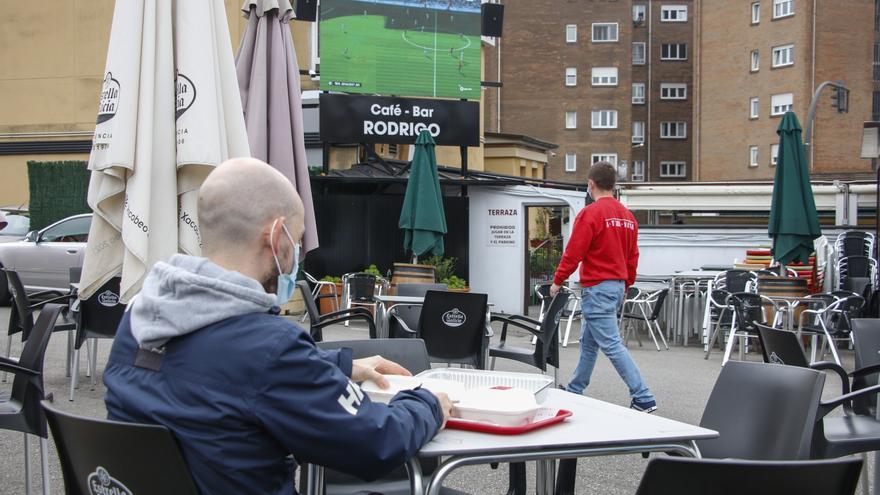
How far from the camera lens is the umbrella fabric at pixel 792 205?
12.2 m

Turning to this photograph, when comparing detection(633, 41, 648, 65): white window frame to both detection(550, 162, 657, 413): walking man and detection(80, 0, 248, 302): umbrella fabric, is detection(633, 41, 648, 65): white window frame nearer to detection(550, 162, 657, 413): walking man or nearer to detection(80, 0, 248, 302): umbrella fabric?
detection(550, 162, 657, 413): walking man

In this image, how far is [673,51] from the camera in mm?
62062

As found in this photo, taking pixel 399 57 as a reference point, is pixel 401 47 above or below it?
above

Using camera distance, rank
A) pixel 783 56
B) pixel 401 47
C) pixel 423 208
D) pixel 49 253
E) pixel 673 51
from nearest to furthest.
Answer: pixel 423 208, pixel 49 253, pixel 401 47, pixel 783 56, pixel 673 51

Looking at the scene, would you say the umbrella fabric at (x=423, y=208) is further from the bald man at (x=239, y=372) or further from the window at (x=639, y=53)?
the window at (x=639, y=53)

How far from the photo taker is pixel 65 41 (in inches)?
902

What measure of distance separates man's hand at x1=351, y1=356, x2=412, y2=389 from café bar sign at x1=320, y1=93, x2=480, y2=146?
573 inches

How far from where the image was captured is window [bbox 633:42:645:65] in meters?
61.8

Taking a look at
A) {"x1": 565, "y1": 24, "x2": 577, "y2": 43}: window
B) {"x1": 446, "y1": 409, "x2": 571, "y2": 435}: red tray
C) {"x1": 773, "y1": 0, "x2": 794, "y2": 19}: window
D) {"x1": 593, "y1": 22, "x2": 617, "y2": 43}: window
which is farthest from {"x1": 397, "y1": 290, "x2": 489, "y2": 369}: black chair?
{"x1": 593, "y1": 22, "x2": 617, "y2": 43}: window

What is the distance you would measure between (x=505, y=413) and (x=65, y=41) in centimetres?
2284

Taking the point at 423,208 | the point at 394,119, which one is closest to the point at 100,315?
the point at 423,208

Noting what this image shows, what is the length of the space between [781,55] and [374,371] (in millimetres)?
47580

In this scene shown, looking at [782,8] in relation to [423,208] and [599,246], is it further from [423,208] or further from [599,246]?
[599,246]

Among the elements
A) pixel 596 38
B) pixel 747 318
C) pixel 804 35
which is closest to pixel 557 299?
pixel 747 318
